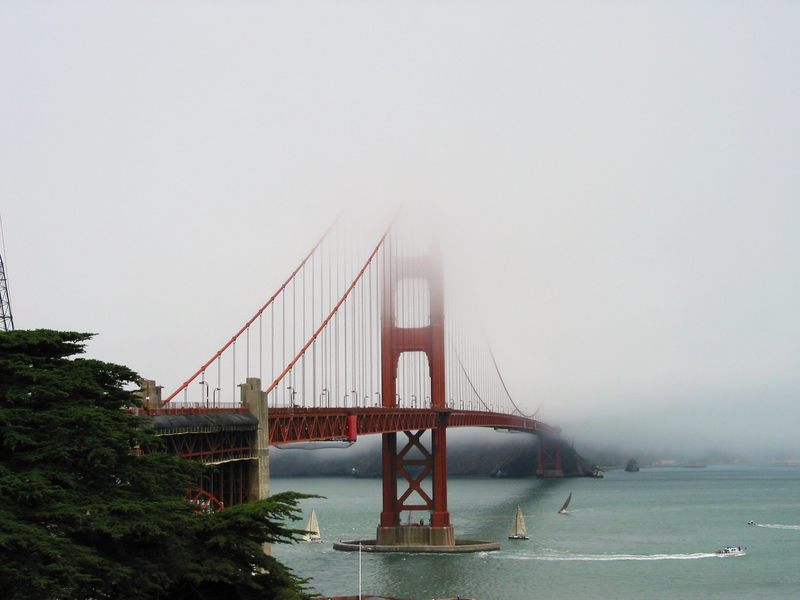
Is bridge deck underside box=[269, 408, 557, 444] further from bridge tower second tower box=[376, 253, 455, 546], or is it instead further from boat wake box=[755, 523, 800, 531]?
boat wake box=[755, 523, 800, 531]

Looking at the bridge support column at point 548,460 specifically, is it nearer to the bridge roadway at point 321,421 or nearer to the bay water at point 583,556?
the bay water at point 583,556

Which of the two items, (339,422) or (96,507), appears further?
(339,422)

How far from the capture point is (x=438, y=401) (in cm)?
7700

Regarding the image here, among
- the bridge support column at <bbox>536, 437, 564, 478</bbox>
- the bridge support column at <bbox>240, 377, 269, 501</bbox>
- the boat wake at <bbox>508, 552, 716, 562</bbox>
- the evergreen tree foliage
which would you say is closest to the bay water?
the boat wake at <bbox>508, 552, 716, 562</bbox>

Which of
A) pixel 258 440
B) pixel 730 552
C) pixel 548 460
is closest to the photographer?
pixel 258 440

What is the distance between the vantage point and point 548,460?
197000mm

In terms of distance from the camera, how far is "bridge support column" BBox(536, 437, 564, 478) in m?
193

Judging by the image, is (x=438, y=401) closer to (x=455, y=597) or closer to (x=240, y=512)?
(x=455, y=597)

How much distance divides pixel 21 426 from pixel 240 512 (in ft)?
14.5

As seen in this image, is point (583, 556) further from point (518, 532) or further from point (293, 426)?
point (293, 426)

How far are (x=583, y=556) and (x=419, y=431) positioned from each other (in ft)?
40.7

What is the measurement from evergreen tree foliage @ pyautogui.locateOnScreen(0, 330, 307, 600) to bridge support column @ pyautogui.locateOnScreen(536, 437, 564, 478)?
557ft

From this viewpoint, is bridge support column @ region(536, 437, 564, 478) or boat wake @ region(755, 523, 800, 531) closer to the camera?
boat wake @ region(755, 523, 800, 531)

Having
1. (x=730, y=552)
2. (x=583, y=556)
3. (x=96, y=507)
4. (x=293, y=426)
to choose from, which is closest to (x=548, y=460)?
(x=730, y=552)
